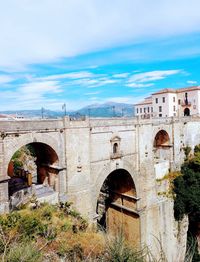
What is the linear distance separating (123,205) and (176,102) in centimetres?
2908

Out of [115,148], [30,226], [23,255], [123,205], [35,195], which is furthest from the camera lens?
[123,205]

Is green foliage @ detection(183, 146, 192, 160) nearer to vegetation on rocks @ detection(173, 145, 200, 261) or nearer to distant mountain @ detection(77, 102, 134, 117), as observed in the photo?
vegetation on rocks @ detection(173, 145, 200, 261)

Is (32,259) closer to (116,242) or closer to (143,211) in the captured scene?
(116,242)

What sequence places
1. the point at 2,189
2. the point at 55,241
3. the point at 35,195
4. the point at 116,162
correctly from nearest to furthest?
the point at 55,241 → the point at 2,189 → the point at 35,195 → the point at 116,162

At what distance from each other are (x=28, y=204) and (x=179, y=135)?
19.4 meters

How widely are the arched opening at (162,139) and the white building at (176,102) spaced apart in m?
17.8

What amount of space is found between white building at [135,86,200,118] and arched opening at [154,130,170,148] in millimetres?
17764

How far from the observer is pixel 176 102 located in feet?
155

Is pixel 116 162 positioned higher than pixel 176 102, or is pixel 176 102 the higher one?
pixel 176 102

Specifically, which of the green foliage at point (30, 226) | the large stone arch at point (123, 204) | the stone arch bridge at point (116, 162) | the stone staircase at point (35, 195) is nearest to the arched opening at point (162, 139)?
the stone arch bridge at point (116, 162)

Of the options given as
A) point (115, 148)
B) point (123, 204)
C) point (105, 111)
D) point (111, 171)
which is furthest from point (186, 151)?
point (105, 111)

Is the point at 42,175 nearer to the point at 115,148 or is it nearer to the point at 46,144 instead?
the point at 46,144

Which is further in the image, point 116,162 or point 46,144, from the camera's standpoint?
point 116,162

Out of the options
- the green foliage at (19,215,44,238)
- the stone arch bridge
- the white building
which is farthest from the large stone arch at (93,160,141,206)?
the white building
